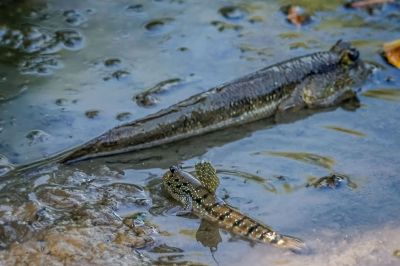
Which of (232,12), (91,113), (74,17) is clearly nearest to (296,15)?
(232,12)

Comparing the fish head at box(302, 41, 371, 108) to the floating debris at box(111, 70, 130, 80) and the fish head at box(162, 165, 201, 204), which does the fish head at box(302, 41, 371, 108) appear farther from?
the fish head at box(162, 165, 201, 204)

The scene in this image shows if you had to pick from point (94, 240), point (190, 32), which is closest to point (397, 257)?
point (94, 240)

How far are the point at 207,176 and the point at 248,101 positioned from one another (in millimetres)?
1172

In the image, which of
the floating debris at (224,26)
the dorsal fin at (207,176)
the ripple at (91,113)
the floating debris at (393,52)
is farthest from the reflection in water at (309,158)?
the floating debris at (224,26)

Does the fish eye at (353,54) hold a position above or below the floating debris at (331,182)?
above

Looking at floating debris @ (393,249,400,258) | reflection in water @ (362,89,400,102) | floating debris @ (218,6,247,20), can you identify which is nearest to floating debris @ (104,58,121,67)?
floating debris @ (218,6,247,20)

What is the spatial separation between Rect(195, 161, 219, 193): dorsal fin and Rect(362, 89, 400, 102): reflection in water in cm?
177

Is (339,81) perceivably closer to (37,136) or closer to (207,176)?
(207,176)

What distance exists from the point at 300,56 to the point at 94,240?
2497 millimetres

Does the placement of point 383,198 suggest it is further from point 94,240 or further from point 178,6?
point 178,6

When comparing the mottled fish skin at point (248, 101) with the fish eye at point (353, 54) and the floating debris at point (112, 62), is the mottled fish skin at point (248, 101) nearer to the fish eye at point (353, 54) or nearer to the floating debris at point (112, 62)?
the fish eye at point (353, 54)

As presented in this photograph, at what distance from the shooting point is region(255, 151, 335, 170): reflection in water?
4.90m

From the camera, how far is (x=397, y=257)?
4.07 meters

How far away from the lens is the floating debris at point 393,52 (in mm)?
5996
